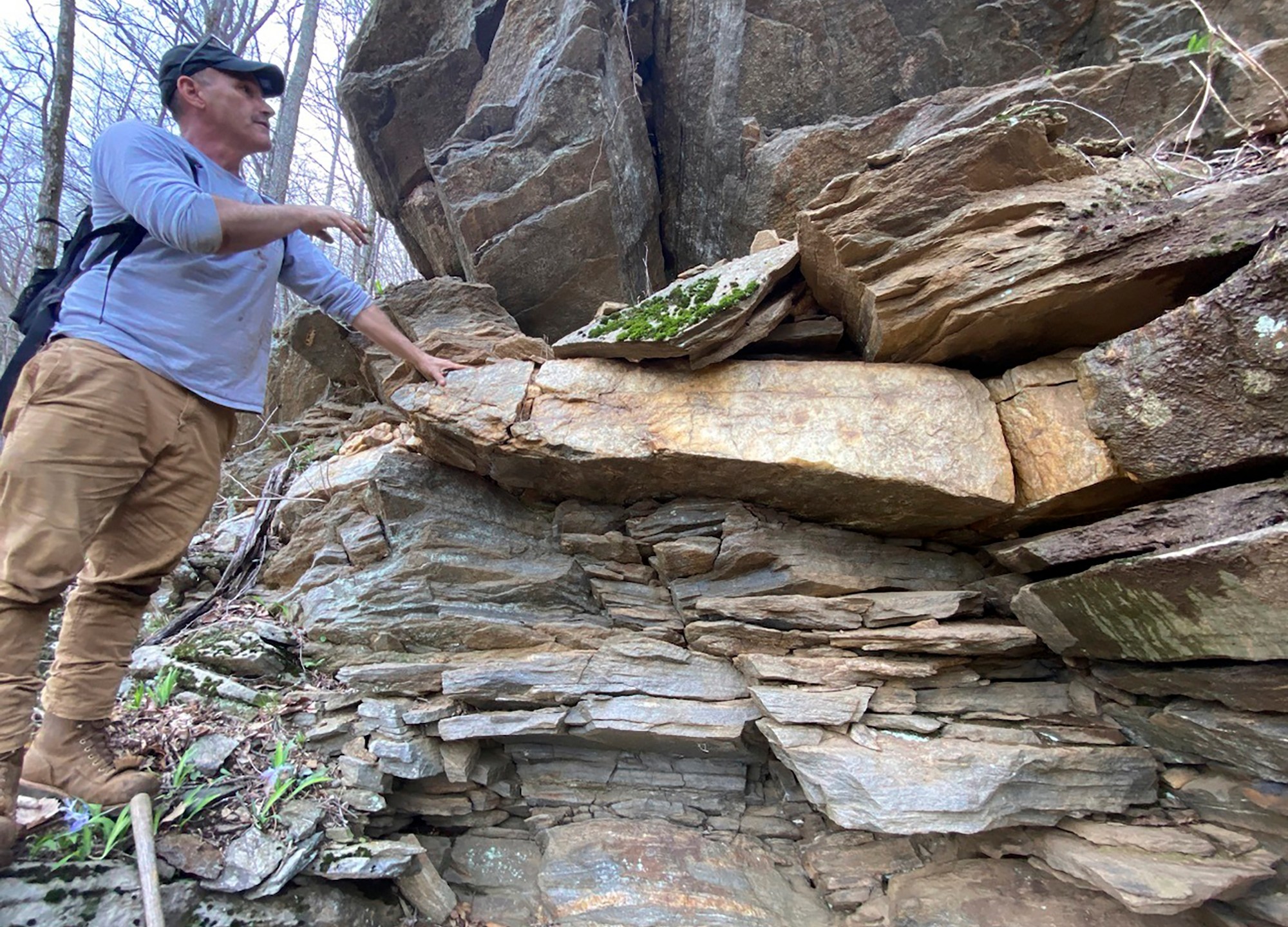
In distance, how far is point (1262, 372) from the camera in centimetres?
262

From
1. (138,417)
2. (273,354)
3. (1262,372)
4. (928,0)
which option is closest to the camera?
(1262,372)

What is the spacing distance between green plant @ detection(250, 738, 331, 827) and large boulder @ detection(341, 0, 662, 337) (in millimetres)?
5154

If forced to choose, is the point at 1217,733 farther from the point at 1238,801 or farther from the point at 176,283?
the point at 176,283

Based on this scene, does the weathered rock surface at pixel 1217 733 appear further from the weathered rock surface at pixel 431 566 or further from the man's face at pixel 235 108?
the man's face at pixel 235 108

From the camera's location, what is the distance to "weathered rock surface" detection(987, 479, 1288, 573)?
2.67 meters

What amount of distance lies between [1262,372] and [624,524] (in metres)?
3.49

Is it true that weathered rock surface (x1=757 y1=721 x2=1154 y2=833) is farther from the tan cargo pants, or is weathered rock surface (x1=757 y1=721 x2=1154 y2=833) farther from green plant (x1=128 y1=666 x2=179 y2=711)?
green plant (x1=128 y1=666 x2=179 y2=711)

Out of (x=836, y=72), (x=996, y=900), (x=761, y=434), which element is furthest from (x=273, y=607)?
(x=836, y=72)

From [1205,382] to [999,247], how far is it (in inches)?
50.9

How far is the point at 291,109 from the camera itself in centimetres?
1305

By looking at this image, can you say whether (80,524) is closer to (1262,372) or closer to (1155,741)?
(1262,372)

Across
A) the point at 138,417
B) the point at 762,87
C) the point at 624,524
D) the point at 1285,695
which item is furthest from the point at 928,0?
the point at 138,417

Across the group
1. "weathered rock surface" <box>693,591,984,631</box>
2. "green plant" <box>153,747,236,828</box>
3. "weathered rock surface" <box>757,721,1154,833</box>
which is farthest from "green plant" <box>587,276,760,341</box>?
"green plant" <box>153,747,236,828</box>

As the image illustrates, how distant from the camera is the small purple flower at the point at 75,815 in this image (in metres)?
3.11
